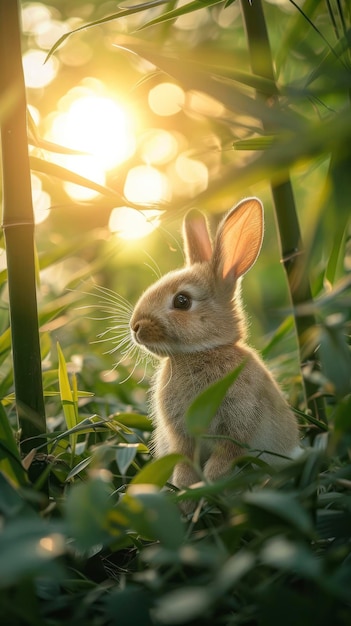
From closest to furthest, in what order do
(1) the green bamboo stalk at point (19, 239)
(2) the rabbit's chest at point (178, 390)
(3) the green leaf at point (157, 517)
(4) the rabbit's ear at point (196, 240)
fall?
1. (3) the green leaf at point (157, 517)
2. (1) the green bamboo stalk at point (19, 239)
3. (2) the rabbit's chest at point (178, 390)
4. (4) the rabbit's ear at point (196, 240)

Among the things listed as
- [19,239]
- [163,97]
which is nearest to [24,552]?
[19,239]

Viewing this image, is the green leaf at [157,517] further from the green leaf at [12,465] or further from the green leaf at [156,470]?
the green leaf at [12,465]

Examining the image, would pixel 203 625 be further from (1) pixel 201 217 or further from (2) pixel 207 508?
(1) pixel 201 217

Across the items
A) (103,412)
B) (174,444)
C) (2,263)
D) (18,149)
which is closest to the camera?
(18,149)

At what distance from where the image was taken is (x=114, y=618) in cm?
85

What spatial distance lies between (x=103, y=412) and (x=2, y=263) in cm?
49

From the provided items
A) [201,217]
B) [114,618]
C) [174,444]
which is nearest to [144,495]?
[114,618]

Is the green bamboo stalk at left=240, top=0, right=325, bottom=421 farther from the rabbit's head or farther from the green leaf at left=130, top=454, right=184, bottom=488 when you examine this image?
the green leaf at left=130, top=454, right=184, bottom=488

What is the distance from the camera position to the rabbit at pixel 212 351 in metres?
1.65

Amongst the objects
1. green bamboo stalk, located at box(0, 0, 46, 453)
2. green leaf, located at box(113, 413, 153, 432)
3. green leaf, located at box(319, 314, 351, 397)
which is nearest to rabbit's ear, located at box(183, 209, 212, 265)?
green leaf, located at box(113, 413, 153, 432)

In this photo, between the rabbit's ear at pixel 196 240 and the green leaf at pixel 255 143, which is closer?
the green leaf at pixel 255 143

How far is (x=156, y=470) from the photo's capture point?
1.06 meters

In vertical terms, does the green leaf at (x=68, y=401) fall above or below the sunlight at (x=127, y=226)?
below

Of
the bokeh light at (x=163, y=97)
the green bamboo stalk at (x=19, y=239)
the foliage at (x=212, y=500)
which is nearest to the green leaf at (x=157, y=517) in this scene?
the foliage at (x=212, y=500)
